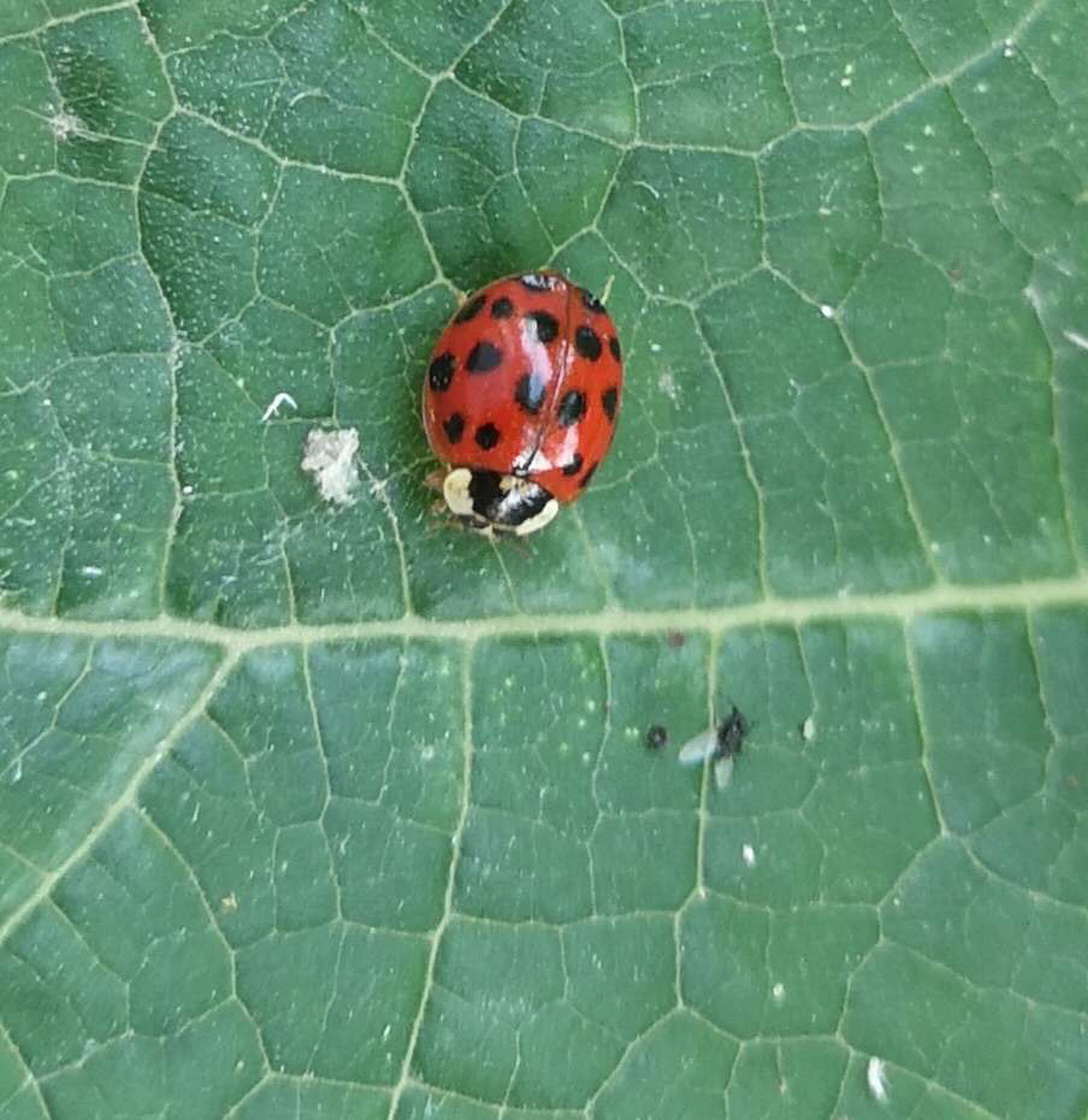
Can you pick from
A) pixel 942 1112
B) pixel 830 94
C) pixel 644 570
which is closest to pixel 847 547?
pixel 644 570

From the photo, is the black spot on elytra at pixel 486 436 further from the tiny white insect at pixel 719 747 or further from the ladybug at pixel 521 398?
the tiny white insect at pixel 719 747

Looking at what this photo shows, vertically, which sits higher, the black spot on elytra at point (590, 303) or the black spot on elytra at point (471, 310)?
the black spot on elytra at point (590, 303)

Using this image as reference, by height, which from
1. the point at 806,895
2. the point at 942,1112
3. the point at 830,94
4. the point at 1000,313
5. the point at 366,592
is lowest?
the point at 942,1112

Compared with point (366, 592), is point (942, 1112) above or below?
below

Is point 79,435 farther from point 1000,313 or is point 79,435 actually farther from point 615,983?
point 1000,313

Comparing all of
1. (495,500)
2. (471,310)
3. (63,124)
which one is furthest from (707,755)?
(63,124)

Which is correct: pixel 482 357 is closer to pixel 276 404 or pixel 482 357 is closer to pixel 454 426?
pixel 454 426

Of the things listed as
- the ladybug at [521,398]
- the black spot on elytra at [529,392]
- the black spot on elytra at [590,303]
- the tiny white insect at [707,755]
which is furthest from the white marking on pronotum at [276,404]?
the tiny white insect at [707,755]
